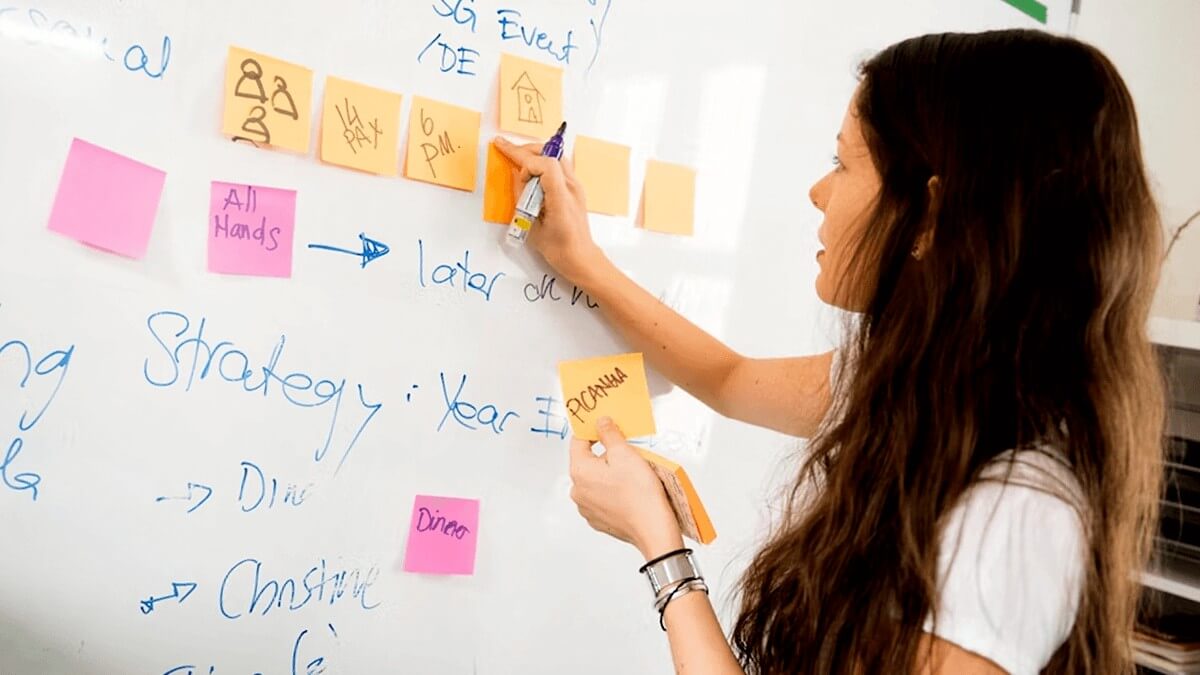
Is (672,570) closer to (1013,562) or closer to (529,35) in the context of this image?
(1013,562)

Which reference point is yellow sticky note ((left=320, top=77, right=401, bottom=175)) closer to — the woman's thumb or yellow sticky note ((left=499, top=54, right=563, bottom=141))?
yellow sticky note ((left=499, top=54, right=563, bottom=141))

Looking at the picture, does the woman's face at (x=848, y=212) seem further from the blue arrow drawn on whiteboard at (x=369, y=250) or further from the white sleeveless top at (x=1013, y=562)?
the blue arrow drawn on whiteboard at (x=369, y=250)

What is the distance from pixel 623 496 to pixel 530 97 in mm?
370

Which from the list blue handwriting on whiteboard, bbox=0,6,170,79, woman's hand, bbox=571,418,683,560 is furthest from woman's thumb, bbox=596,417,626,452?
blue handwriting on whiteboard, bbox=0,6,170,79

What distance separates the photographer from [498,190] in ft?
2.70

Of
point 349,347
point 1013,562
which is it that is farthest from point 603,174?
point 1013,562

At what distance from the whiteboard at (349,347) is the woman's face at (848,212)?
0.77 feet

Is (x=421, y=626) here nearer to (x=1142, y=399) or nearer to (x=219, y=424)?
(x=219, y=424)

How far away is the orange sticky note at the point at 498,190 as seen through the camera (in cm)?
82

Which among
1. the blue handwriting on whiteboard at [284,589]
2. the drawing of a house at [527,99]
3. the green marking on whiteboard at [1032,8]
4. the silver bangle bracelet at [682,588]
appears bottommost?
the blue handwriting on whiteboard at [284,589]

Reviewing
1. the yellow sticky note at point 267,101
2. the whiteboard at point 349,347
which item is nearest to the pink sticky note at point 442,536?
the whiteboard at point 349,347

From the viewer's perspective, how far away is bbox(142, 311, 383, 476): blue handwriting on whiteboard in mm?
685

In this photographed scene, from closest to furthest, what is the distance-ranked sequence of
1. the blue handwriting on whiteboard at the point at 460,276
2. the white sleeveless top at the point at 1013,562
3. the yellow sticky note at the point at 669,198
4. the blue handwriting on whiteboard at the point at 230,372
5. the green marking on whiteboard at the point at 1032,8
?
1. the white sleeveless top at the point at 1013,562
2. the blue handwriting on whiteboard at the point at 230,372
3. the blue handwriting on whiteboard at the point at 460,276
4. the yellow sticky note at the point at 669,198
5. the green marking on whiteboard at the point at 1032,8

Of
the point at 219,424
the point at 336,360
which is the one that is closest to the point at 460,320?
the point at 336,360
